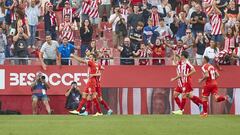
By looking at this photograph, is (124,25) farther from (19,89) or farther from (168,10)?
(19,89)

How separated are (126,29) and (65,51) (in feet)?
10.3

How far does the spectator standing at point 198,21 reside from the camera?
98.6ft

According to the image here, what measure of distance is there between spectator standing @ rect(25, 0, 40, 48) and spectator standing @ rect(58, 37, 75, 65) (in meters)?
1.60

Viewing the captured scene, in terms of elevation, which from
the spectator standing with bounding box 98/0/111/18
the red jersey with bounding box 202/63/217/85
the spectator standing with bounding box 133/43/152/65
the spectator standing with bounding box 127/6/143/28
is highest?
the spectator standing with bounding box 98/0/111/18

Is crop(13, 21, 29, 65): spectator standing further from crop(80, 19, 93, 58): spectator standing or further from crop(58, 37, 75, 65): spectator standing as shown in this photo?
crop(80, 19, 93, 58): spectator standing

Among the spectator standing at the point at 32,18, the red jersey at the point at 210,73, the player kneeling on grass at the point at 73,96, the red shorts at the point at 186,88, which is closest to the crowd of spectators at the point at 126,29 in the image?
the spectator standing at the point at 32,18

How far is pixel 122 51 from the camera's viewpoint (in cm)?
2858

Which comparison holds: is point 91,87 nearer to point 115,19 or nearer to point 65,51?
point 65,51

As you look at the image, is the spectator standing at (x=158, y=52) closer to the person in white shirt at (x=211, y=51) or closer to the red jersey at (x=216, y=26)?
the person in white shirt at (x=211, y=51)

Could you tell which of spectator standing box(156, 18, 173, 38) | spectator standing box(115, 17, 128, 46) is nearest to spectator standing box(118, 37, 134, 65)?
spectator standing box(115, 17, 128, 46)

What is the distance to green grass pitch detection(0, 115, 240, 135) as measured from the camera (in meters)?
17.5

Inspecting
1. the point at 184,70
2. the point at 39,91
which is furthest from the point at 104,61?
the point at 184,70

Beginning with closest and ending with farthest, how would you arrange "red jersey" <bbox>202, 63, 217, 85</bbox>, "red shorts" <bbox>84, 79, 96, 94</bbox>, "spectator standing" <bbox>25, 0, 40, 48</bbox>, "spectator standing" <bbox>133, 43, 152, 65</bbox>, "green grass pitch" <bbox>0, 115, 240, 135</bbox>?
"green grass pitch" <bbox>0, 115, 240, 135</bbox> → "red jersey" <bbox>202, 63, 217, 85</bbox> → "red shorts" <bbox>84, 79, 96, 94</bbox> → "spectator standing" <bbox>133, 43, 152, 65</bbox> → "spectator standing" <bbox>25, 0, 40, 48</bbox>

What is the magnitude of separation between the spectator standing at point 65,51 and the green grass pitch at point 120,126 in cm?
629
